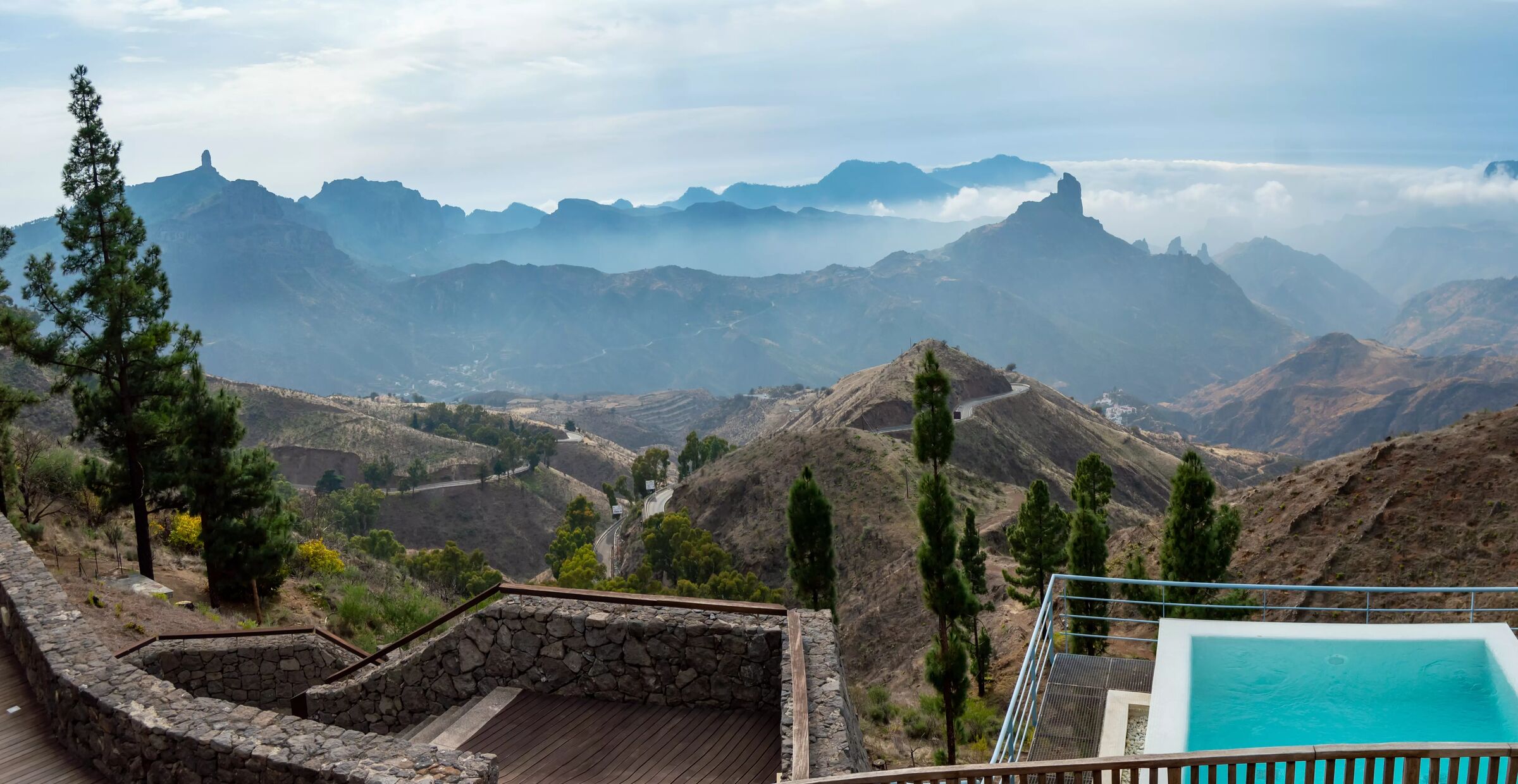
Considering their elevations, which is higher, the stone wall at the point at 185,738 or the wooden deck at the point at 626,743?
the stone wall at the point at 185,738

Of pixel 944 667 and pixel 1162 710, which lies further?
pixel 944 667

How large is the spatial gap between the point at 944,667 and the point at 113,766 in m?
14.8

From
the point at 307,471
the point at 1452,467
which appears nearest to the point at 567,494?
the point at 307,471

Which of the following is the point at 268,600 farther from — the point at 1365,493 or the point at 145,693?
the point at 1365,493

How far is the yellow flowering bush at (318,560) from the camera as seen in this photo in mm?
24695

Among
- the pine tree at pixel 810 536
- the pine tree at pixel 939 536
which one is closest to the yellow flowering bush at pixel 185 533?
the pine tree at pixel 810 536

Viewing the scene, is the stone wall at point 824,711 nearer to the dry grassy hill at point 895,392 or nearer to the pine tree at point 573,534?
the pine tree at point 573,534

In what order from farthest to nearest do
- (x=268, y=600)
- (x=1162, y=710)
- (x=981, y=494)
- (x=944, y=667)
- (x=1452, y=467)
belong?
(x=981, y=494), (x=1452, y=467), (x=268, y=600), (x=944, y=667), (x=1162, y=710)

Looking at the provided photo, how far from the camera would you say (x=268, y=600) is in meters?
20.6

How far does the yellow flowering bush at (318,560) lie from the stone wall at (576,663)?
1575 cm

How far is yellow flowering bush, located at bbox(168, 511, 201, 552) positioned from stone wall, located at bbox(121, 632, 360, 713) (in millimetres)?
10264

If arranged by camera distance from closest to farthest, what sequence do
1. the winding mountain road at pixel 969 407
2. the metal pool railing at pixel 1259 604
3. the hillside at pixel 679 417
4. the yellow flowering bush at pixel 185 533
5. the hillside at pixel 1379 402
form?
the metal pool railing at pixel 1259 604 < the yellow flowering bush at pixel 185 533 < the winding mountain road at pixel 969 407 < the hillside at pixel 1379 402 < the hillside at pixel 679 417

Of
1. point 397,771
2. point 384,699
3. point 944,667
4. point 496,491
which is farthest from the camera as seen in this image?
point 496,491

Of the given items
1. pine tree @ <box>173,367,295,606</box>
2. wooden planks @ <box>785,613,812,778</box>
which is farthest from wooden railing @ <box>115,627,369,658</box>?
wooden planks @ <box>785,613,812,778</box>
